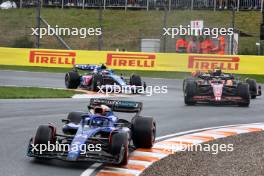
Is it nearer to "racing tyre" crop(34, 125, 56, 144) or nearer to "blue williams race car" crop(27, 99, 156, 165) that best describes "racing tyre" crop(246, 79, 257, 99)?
"blue williams race car" crop(27, 99, 156, 165)

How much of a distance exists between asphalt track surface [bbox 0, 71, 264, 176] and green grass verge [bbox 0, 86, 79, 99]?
1.06 metres

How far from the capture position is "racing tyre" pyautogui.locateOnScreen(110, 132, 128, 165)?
360 inches

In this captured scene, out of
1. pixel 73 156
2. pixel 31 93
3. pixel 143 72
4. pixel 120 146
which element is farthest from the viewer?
pixel 143 72

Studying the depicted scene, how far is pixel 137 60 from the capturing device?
30656 mm

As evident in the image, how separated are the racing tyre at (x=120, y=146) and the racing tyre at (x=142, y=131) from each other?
1.40 m

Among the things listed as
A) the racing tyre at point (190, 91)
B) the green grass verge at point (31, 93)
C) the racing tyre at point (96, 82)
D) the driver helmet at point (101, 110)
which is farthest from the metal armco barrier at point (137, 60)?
the driver helmet at point (101, 110)

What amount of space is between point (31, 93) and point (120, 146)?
1200 centimetres

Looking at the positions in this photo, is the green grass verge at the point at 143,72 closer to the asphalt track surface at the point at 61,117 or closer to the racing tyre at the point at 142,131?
the asphalt track surface at the point at 61,117

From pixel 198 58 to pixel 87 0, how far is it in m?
14.1

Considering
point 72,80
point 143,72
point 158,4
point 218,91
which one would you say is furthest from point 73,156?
point 158,4

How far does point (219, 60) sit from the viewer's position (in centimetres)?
2923

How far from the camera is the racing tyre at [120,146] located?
9.14 meters

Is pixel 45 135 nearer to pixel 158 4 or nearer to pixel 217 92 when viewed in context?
pixel 217 92

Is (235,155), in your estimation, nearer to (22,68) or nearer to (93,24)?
(22,68)
